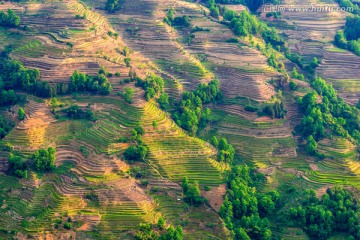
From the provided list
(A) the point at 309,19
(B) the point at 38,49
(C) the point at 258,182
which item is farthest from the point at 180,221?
(A) the point at 309,19

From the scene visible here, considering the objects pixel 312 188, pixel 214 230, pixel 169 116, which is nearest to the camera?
pixel 214 230

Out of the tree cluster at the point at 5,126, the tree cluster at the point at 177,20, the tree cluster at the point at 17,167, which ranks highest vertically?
the tree cluster at the point at 177,20

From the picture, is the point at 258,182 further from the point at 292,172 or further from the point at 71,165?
the point at 71,165

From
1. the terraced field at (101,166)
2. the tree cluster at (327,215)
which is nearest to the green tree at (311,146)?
the tree cluster at (327,215)

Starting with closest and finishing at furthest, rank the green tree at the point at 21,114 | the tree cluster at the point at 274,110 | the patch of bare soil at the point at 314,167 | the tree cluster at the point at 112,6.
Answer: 1. the green tree at the point at 21,114
2. the patch of bare soil at the point at 314,167
3. the tree cluster at the point at 274,110
4. the tree cluster at the point at 112,6

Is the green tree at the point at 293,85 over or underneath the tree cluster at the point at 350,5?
underneath

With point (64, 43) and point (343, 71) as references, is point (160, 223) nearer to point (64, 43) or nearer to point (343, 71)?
point (64, 43)

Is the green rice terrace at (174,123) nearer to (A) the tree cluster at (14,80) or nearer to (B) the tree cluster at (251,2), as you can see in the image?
(A) the tree cluster at (14,80)

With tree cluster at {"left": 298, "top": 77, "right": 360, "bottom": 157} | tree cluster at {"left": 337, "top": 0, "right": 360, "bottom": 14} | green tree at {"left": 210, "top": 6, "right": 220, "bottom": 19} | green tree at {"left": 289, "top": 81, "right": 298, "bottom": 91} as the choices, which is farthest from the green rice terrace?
tree cluster at {"left": 337, "top": 0, "right": 360, "bottom": 14}
